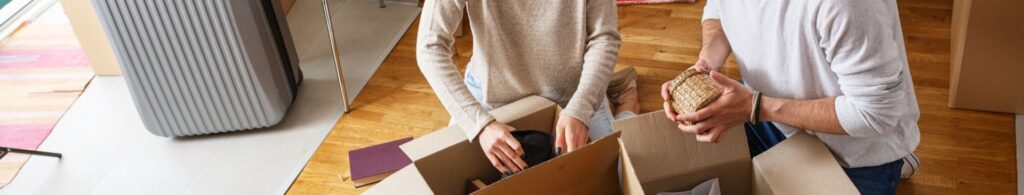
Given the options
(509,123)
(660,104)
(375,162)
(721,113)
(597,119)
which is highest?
(721,113)

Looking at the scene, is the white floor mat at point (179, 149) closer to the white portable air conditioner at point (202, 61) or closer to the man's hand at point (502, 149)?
the white portable air conditioner at point (202, 61)

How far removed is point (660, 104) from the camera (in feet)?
7.55

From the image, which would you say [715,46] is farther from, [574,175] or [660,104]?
[660,104]

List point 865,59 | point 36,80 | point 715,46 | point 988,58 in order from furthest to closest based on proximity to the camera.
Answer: point 36,80 → point 988,58 → point 715,46 → point 865,59

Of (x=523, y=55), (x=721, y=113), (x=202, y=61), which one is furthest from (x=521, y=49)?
(x=202, y=61)

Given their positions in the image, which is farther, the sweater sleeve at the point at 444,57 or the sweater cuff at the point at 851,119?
the sweater sleeve at the point at 444,57

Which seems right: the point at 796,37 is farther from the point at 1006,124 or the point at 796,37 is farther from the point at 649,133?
the point at 1006,124

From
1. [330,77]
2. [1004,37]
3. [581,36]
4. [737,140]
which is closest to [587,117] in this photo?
[581,36]

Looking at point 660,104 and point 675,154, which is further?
point 660,104

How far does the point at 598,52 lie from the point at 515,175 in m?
0.46

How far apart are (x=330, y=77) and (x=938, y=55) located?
167 cm

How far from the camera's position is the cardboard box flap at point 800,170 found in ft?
4.22

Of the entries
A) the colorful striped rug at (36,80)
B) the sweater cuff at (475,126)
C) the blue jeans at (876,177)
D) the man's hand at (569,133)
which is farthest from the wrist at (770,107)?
the colorful striped rug at (36,80)

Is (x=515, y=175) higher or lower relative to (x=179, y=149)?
higher
